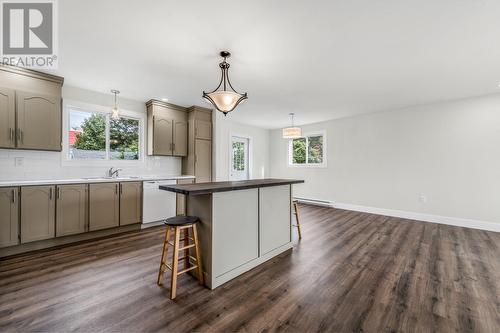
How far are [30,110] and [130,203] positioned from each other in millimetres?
1946

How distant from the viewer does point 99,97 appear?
12.8 ft

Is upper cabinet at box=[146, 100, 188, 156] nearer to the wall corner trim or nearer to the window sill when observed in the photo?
the window sill

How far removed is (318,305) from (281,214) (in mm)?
1227

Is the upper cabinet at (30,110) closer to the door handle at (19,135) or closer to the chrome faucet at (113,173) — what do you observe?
the door handle at (19,135)

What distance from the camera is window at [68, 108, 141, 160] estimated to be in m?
3.65

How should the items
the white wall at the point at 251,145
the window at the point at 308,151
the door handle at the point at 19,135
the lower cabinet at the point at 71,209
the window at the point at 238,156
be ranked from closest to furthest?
the door handle at the point at 19,135 < the lower cabinet at the point at 71,209 < the white wall at the point at 251,145 < the window at the point at 308,151 < the window at the point at 238,156

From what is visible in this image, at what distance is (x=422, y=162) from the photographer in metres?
4.53

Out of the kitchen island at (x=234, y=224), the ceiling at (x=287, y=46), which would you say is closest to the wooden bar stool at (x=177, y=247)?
the kitchen island at (x=234, y=224)

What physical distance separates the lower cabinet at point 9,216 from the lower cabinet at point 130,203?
121 centimetres

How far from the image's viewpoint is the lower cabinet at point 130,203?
3.58 m

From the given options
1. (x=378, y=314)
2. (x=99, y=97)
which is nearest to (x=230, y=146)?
(x=99, y=97)

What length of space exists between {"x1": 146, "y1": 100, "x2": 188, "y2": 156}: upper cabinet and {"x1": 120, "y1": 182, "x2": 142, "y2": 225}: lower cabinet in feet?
2.99

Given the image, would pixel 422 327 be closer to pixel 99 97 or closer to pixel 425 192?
pixel 425 192

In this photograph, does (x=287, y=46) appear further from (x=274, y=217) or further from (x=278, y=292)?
(x=278, y=292)
